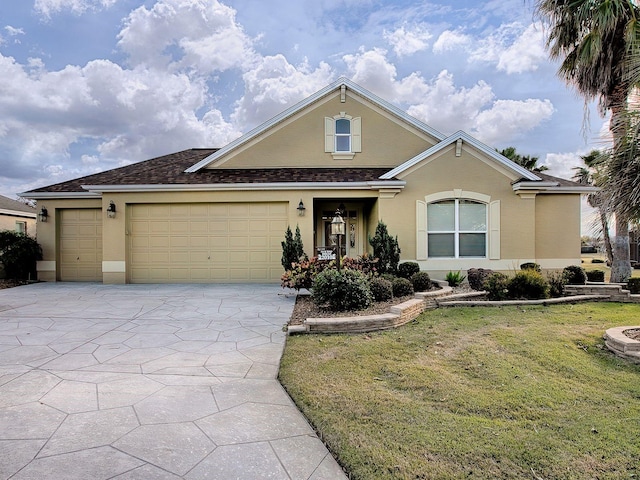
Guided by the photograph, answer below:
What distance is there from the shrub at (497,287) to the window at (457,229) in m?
2.97

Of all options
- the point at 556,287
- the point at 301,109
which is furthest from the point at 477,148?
the point at 301,109

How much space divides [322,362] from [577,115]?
1303cm

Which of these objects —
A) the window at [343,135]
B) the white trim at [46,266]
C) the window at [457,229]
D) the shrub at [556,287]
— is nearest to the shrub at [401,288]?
the window at [457,229]

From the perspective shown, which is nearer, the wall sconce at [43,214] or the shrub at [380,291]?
the shrub at [380,291]

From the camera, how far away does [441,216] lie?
11.7 meters

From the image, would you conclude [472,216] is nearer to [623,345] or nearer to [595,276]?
[595,276]

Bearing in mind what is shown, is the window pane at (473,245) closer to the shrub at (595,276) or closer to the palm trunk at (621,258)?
the shrub at (595,276)

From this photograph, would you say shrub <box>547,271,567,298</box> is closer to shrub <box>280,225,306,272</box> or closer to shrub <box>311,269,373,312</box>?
shrub <box>311,269,373,312</box>

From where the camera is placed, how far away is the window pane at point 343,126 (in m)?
13.5

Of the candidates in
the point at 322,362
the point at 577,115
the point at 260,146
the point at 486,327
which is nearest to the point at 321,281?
the point at 322,362

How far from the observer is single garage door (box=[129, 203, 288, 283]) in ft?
40.3

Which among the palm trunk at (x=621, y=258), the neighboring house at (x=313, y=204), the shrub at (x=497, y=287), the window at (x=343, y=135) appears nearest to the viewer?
the shrub at (x=497, y=287)

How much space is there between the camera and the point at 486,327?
248 inches

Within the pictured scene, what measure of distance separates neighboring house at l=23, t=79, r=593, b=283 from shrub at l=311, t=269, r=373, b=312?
15.4 ft
